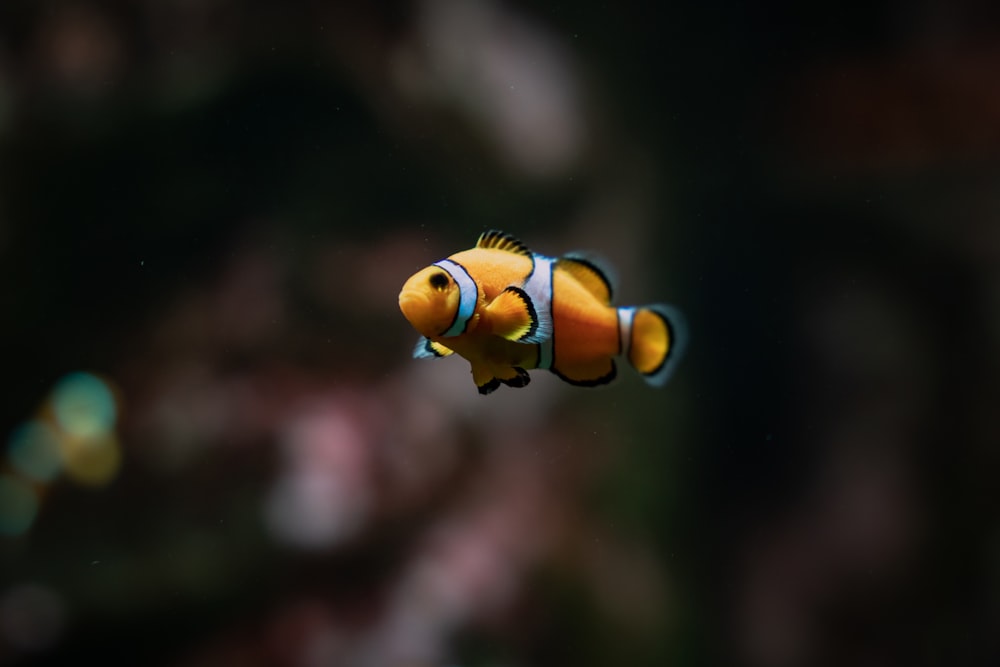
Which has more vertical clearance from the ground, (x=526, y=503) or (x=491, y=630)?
(x=526, y=503)

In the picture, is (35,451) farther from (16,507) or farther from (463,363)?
(463,363)

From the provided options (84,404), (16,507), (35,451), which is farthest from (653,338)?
(16,507)

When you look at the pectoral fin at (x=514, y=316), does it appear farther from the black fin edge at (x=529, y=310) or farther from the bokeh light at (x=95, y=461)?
the bokeh light at (x=95, y=461)

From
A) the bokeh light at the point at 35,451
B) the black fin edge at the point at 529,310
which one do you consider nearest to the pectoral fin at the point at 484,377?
the black fin edge at the point at 529,310

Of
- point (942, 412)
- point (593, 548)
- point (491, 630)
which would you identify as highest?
point (942, 412)

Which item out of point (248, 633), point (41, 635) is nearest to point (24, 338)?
point (41, 635)

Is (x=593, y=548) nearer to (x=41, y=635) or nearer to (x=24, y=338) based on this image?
(x=41, y=635)

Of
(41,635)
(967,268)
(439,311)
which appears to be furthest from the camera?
(967,268)
